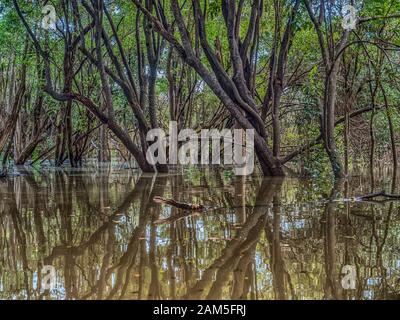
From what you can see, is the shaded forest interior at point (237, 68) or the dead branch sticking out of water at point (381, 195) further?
the shaded forest interior at point (237, 68)

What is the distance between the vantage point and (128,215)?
5.03 m

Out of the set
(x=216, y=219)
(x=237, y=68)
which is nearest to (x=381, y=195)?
(x=216, y=219)

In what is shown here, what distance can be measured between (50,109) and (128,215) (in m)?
13.6

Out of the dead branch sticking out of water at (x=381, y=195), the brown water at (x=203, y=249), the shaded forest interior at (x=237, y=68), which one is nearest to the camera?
the brown water at (x=203, y=249)

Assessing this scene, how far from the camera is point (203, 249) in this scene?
348cm

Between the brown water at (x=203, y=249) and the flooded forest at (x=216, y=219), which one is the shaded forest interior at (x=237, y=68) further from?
the brown water at (x=203, y=249)

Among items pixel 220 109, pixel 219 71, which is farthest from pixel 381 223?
pixel 220 109

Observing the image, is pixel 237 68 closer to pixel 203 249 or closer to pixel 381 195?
pixel 381 195

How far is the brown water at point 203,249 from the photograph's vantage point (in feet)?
8.64

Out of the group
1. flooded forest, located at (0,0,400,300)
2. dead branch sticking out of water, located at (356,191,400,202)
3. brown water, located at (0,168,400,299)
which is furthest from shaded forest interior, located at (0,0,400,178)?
brown water, located at (0,168,400,299)

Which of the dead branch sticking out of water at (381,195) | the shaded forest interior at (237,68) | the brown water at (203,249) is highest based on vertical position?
the shaded forest interior at (237,68)

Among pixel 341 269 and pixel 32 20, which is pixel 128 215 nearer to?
pixel 341 269

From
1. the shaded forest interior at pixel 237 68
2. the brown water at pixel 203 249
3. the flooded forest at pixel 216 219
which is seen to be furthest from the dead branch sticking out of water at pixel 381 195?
the shaded forest interior at pixel 237 68

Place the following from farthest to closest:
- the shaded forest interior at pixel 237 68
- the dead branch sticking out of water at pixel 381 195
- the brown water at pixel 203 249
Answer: the shaded forest interior at pixel 237 68
the dead branch sticking out of water at pixel 381 195
the brown water at pixel 203 249
